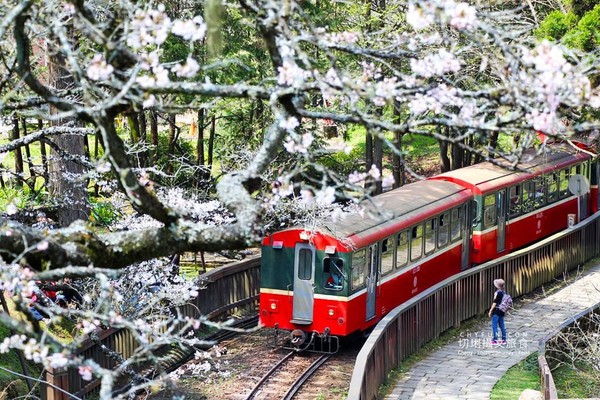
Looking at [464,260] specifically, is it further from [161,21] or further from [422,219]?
[161,21]

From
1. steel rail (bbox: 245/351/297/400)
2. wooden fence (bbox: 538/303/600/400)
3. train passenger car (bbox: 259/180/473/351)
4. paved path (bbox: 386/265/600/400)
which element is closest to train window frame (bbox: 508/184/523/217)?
paved path (bbox: 386/265/600/400)

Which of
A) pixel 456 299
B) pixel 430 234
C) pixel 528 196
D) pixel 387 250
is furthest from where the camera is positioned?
pixel 528 196

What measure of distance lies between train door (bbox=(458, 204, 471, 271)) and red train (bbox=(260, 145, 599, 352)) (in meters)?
0.02

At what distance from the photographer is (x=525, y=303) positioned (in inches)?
839

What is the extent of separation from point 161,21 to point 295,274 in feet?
40.3

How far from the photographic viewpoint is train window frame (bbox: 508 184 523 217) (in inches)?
939

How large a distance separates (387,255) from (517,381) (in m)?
4.01

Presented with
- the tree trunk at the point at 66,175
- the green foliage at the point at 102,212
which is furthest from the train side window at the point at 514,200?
the tree trunk at the point at 66,175

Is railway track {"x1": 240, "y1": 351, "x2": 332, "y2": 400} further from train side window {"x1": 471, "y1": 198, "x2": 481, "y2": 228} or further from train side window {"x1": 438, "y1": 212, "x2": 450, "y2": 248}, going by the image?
train side window {"x1": 471, "y1": 198, "x2": 481, "y2": 228}

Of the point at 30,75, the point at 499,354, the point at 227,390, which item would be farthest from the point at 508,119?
the point at 499,354

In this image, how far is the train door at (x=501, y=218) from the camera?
23328 mm

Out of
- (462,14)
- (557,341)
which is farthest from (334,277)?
(462,14)

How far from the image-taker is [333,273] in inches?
683

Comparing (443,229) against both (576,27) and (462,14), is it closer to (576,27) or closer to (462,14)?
Result: (576,27)
